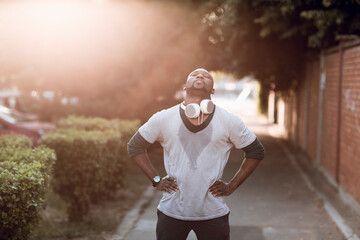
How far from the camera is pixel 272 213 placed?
25.3ft

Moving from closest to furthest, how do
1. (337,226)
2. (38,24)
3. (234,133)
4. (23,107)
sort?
(234,133) → (337,226) → (38,24) → (23,107)

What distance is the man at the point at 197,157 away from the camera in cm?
345

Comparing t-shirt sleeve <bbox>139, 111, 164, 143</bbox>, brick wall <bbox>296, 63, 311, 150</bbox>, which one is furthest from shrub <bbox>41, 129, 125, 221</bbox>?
brick wall <bbox>296, 63, 311, 150</bbox>

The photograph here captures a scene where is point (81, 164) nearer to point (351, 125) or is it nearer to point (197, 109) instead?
point (197, 109)

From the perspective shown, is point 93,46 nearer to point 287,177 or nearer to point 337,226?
point 287,177

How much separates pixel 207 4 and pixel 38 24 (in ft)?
16.4

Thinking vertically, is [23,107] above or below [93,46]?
below

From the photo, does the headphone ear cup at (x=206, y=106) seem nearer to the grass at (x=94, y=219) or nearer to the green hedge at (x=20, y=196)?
the green hedge at (x=20, y=196)

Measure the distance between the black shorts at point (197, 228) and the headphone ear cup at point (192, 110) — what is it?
0.75 meters

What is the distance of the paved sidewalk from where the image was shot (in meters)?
6.54

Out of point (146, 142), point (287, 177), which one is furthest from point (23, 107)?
point (146, 142)

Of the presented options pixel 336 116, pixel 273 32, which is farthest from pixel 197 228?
pixel 273 32

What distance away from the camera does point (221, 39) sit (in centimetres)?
1598

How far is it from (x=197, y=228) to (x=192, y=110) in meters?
0.84
